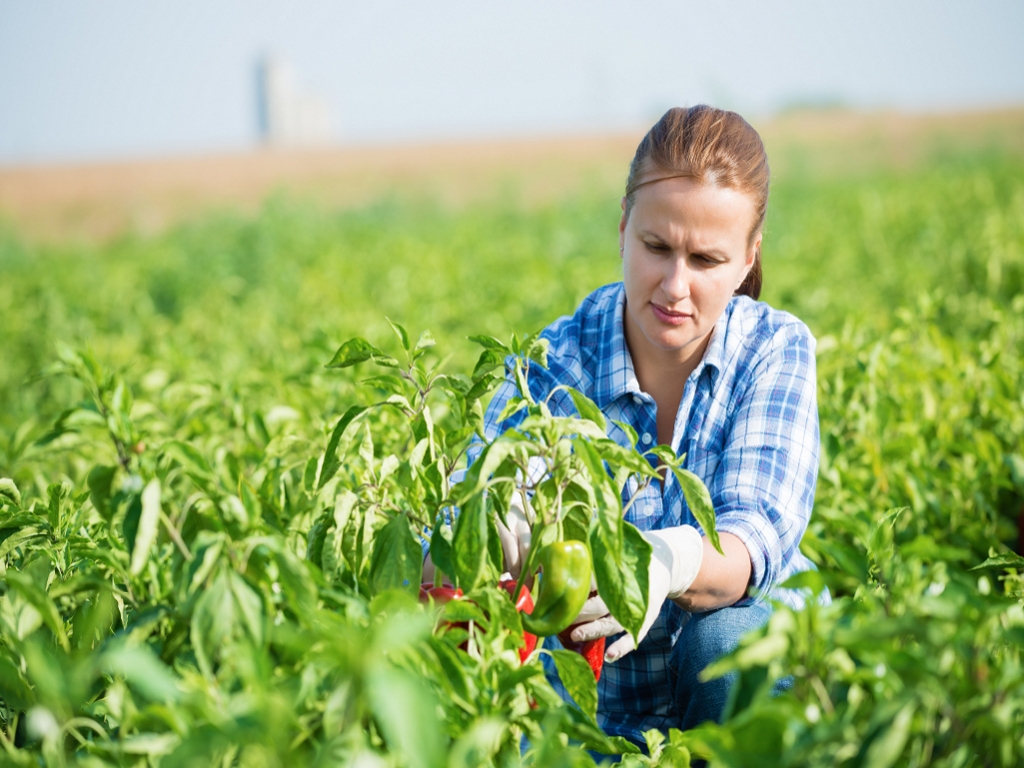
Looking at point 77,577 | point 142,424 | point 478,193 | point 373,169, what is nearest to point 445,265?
point 142,424

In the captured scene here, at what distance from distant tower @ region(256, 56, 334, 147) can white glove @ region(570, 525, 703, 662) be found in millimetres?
67910

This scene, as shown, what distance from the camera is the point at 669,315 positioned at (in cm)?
168

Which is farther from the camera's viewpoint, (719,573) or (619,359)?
(619,359)

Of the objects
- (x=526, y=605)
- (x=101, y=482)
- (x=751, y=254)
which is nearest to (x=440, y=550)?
(x=526, y=605)

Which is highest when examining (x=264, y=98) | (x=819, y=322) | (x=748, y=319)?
(x=264, y=98)

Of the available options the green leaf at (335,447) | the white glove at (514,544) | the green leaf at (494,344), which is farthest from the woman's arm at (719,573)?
the green leaf at (335,447)

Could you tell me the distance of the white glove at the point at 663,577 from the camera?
4.35 feet

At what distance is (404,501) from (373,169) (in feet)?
89.6

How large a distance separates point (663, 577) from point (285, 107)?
70117 millimetres

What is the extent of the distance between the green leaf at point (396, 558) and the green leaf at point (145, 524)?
0.28 metres

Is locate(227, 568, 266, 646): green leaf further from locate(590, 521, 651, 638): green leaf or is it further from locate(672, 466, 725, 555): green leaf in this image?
locate(672, 466, 725, 555): green leaf

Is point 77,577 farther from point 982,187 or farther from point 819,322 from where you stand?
point 982,187

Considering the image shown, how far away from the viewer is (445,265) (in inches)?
244

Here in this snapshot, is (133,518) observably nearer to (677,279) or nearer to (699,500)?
(699,500)
